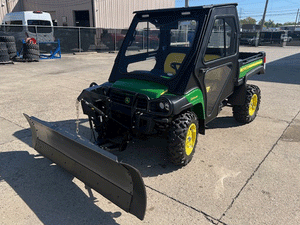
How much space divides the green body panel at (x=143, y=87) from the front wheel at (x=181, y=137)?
416 mm

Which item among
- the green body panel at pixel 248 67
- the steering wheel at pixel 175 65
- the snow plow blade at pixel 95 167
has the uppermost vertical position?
the steering wheel at pixel 175 65

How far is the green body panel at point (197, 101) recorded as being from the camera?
338cm

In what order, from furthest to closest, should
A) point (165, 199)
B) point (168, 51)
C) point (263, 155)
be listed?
1. point (168, 51)
2. point (263, 155)
3. point (165, 199)

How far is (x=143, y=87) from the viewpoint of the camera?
3467 millimetres

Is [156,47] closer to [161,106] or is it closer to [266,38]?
[161,106]

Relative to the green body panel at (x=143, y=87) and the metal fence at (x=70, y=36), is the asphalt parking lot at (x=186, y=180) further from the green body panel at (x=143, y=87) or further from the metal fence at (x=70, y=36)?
the metal fence at (x=70, y=36)

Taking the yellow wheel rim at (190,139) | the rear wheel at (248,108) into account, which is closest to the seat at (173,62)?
the yellow wheel rim at (190,139)

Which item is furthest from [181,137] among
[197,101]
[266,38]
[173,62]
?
[266,38]

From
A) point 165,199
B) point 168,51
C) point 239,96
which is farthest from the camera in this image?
point 239,96

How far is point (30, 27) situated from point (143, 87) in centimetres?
1532

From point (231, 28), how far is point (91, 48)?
17.0 meters

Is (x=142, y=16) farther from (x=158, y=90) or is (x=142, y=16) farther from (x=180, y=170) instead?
(x=180, y=170)

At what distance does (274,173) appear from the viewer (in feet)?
11.4

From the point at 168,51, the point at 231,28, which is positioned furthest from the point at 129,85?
the point at 231,28
